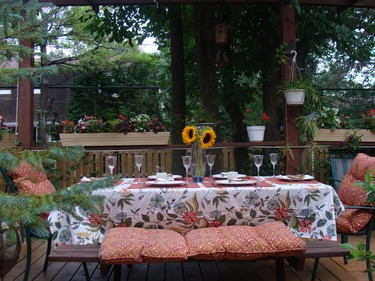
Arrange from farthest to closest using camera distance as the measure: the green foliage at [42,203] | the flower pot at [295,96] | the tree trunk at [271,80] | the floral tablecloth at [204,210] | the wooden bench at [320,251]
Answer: the tree trunk at [271,80] → the flower pot at [295,96] → the floral tablecloth at [204,210] → the wooden bench at [320,251] → the green foliage at [42,203]

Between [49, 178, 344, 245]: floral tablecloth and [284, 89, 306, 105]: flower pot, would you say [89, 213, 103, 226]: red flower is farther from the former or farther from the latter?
[284, 89, 306, 105]: flower pot

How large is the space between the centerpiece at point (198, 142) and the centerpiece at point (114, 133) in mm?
1114

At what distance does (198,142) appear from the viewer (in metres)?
2.96

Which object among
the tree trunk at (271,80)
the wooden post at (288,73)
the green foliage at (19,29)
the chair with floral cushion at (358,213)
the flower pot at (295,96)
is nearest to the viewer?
the green foliage at (19,29)

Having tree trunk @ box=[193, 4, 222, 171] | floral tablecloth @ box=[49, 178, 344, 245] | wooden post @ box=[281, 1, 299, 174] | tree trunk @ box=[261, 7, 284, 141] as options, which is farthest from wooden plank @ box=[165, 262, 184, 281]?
tree trunk @ box=[261, 7, 284, 141]

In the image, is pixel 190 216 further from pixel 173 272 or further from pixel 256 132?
pixel 256 132

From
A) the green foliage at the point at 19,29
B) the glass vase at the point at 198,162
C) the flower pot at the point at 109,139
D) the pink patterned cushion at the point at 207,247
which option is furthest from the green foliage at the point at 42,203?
the flower pot at the point at 109,139

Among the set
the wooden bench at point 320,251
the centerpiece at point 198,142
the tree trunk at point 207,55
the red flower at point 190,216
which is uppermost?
the tree trunk at point 207,55

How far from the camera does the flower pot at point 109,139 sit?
13.2 ft

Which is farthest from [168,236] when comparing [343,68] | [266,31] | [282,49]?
[343,68]

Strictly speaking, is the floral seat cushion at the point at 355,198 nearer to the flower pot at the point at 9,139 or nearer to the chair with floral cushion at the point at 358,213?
the chair with floral cushion at the point at 358,213

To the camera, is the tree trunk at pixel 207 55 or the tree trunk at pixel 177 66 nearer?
Answer: the tree trunk at pixel 207 55

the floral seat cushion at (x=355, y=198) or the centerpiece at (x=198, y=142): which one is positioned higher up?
the centerpiece at (x=198, y=142)

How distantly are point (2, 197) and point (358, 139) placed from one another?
405 centimetres
